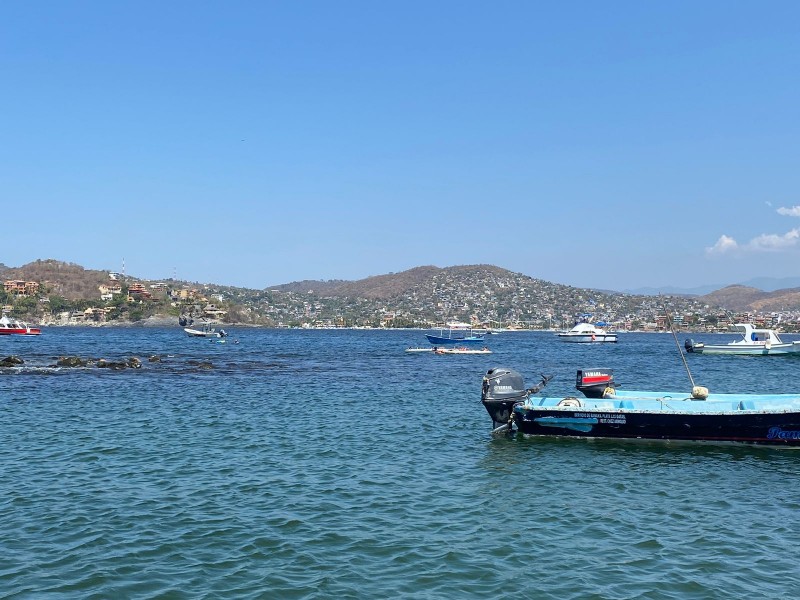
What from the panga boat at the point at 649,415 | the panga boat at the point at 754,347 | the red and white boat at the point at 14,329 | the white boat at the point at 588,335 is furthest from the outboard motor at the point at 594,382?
the red and white boat at the point at 14,329

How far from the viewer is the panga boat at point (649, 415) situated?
23.4 metres

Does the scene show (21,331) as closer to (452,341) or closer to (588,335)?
Result: (452,341)

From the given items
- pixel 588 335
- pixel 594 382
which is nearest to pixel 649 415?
pixel 594 382

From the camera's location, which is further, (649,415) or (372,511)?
(649,415)

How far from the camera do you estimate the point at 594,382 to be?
2847 cm

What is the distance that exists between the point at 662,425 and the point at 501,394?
6.31 m

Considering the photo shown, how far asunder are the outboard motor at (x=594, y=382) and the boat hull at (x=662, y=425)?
3208 millimetres

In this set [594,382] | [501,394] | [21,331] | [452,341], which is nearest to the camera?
[501,394]

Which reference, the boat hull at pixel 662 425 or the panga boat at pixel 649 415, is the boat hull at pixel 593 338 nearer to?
the panga boat at pixel 649 415

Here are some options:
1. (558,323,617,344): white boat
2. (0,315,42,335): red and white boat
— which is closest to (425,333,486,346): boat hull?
(558,323,617,344): white boat

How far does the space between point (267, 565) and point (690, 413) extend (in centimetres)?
1810

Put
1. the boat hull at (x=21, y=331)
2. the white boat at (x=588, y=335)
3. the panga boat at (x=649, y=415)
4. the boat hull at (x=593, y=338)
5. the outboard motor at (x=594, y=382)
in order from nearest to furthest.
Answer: the panga boat at (x=649, y=415), the outboard motor at (x=594, y=382), the boat hull at (x=21, y=331), the boat hull at (x=593, y=338), the white boat at (x=588, y=335)

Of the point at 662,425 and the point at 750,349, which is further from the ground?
the point at 662,425

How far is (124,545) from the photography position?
1301cm
